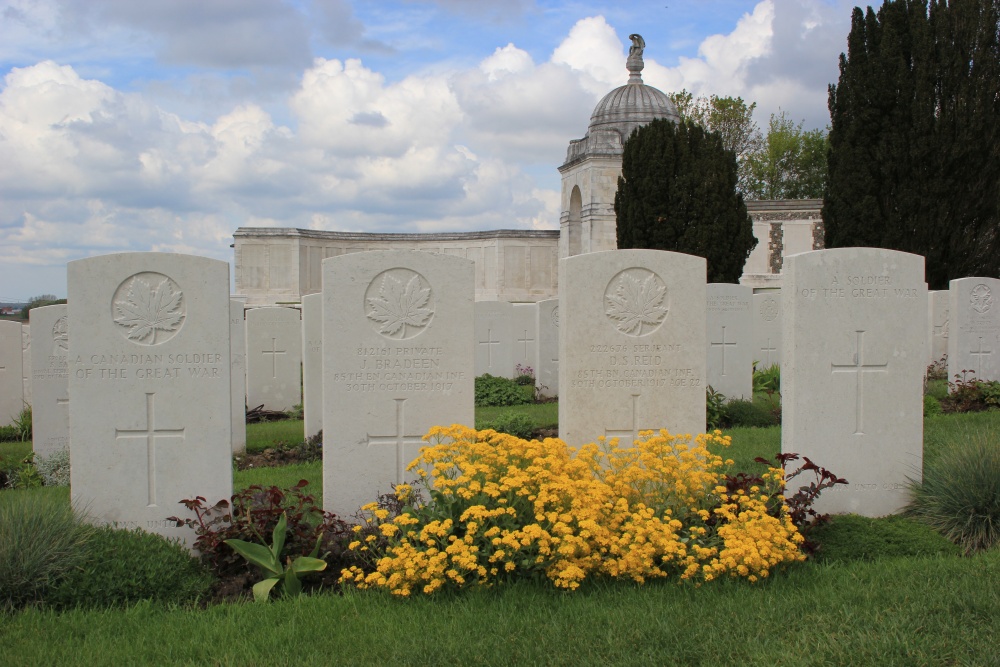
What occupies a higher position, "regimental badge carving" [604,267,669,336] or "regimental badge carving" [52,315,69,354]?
"regimental badge carving" [604,267,669,336]

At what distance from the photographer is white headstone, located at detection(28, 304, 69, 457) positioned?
342 inches

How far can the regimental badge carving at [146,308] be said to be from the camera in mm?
5664

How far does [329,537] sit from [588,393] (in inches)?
90.2

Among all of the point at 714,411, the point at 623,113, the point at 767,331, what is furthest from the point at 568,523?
the point at 623,113

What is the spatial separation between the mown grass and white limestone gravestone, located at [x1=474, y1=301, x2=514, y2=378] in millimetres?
12167

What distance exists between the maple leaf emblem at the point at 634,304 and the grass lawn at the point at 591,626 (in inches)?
88.3

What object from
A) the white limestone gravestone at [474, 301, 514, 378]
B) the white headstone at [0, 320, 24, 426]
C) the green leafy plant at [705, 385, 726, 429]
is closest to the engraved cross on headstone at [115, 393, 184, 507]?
the green leafy plant at [705, 385, 726, 429]

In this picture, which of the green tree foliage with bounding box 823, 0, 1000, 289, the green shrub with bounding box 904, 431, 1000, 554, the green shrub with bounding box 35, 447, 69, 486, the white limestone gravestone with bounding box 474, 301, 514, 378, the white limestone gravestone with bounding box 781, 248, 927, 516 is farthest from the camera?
the green tree foliage with bounding box 823, 0, 1000, 289

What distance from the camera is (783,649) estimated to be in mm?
3711

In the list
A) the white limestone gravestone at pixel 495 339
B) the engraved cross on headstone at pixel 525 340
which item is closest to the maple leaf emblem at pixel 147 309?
the white limestone gravestone at pixel 495 339

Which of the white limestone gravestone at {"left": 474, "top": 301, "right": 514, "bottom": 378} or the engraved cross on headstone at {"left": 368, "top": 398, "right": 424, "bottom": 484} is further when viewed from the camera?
the white limestone gravestone at {"left": 474, "top": 301, "right": 514, "bottom": 378}

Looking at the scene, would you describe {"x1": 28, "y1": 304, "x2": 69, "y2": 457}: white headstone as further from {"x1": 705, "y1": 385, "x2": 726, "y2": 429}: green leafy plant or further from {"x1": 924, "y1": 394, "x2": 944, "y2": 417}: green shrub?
{"x1": 924, "y1": 394, "x2": 944, "y2": 417}: green shrub

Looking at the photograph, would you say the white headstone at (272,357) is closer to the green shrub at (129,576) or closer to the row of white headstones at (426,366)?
the row of white headstones at (426,366)

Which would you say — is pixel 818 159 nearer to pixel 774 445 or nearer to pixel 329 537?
pixel 774 445
